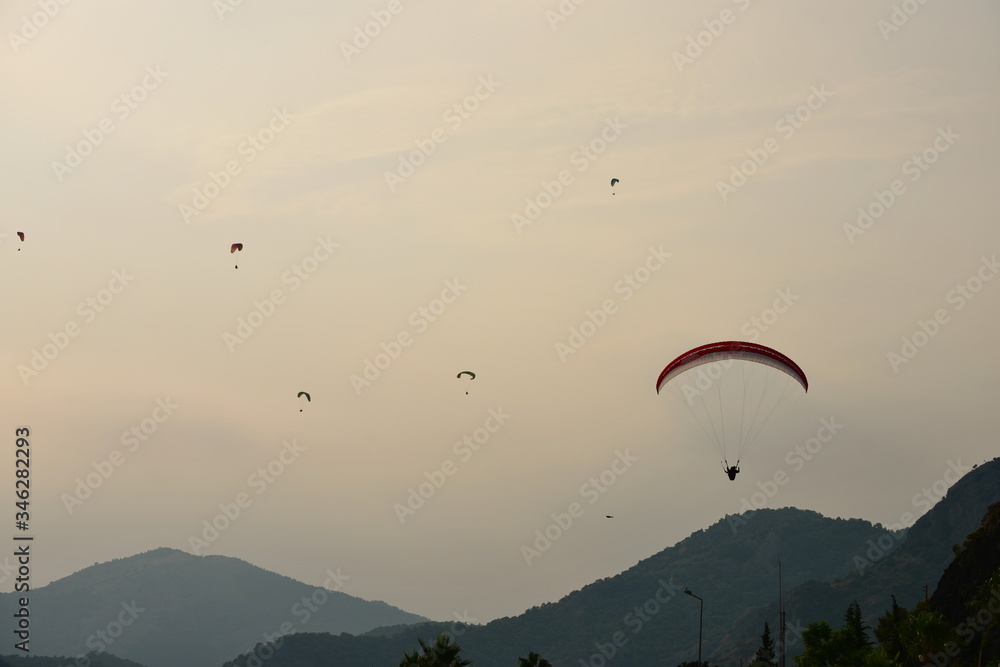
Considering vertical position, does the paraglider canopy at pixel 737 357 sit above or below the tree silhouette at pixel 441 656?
above

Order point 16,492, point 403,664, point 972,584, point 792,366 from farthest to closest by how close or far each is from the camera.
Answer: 1. point 972,584
2. point 16,492
3. point 792,366
4. point 403,664

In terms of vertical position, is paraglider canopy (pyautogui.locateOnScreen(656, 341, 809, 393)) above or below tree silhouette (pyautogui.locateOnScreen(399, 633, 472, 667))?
above

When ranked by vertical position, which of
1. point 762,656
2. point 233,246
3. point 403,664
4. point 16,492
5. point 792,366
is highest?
point 233,246

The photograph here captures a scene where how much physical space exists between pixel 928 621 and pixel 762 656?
3400 cm

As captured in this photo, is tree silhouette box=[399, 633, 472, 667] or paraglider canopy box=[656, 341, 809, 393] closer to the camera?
tree silhouette box=[399, 633, 472, 667]

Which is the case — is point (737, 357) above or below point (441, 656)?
above

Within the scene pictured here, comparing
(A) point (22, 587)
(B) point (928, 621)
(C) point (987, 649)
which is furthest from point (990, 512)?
(A) point (22, 587)

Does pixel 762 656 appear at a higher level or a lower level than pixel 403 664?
lower

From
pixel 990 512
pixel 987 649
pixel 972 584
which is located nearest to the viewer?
pixel 987 649

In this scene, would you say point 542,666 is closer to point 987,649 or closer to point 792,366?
point 792,366

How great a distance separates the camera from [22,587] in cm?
8062

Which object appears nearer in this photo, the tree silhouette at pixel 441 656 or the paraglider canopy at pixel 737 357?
the tree silhouette at pixel 441 656

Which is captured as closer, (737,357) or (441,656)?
(441,656)

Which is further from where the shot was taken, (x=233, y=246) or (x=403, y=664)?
(x=233, y=246)
